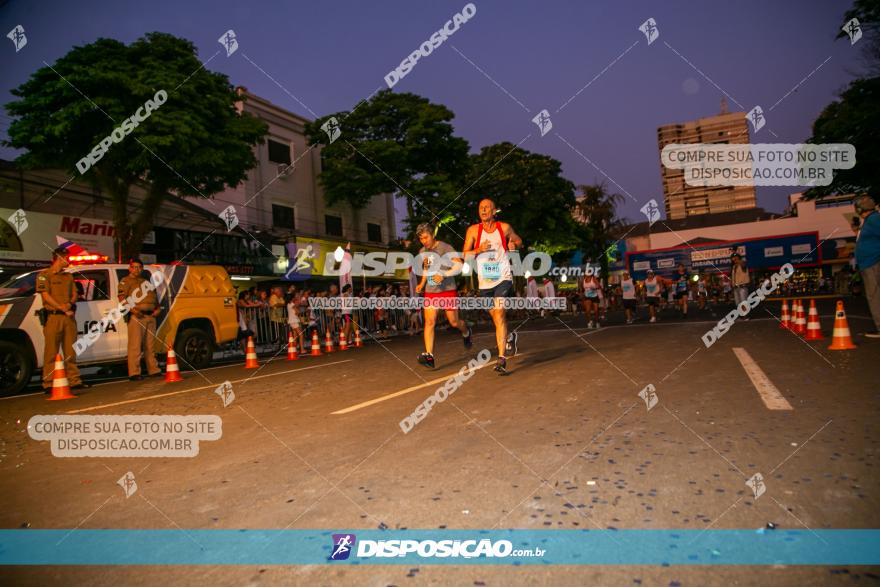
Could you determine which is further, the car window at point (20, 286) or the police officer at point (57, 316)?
the car window at point (20, 286)

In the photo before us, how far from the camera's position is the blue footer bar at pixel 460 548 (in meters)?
1.97

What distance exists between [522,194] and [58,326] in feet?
97.1

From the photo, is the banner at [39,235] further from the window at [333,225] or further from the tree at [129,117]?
the window at [333,225]

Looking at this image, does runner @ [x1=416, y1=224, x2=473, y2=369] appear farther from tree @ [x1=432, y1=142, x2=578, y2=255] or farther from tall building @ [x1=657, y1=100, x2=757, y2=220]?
tall building @ [x1=657, y1=100, x2=757, y2=220]

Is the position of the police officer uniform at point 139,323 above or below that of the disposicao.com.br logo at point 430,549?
above

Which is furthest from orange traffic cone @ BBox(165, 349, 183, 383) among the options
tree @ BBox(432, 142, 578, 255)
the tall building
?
the tall building

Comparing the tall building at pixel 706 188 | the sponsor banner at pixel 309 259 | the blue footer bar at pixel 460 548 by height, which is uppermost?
the tall building at pixel 706 188

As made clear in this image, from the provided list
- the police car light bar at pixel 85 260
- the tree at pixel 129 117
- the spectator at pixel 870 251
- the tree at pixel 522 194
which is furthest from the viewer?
the tree at pixel 522 194

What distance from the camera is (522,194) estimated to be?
34.6 metres

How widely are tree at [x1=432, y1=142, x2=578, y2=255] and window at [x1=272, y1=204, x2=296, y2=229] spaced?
9.11 metres

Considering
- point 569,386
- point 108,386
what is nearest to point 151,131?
→ point 108,386

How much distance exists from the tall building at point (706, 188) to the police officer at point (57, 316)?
6112 inches

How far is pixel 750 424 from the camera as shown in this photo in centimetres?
372

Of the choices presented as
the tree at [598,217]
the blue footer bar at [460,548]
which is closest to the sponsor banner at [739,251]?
the tree at [598,217]
